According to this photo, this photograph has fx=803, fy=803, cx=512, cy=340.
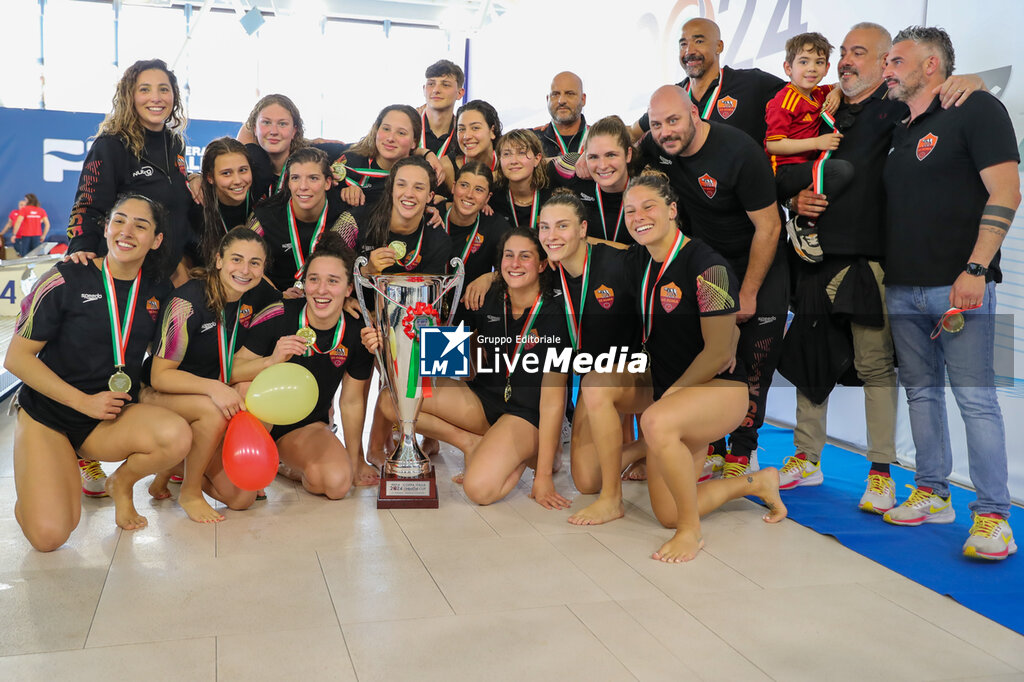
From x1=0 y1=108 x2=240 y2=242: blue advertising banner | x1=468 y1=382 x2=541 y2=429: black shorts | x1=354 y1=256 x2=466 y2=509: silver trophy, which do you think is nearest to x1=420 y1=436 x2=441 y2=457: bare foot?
x1=468 y1=382 x2=541 y2=429: black shorts

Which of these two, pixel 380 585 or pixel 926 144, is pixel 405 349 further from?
pixel 926 144

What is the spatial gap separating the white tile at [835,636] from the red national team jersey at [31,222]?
1264 cm

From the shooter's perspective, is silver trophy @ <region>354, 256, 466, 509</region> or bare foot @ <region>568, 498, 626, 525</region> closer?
bare foot @ <region>568, 498, 626, 525</region>

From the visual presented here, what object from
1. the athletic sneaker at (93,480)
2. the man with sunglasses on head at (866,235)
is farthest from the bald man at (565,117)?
the athletic sneaker at (93,480)

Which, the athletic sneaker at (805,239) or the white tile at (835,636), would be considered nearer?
the white tile at (835,636)

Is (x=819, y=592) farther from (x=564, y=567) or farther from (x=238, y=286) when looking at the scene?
(x=238, y=286)

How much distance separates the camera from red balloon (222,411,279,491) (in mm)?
2971

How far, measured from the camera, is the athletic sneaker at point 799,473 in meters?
3.77

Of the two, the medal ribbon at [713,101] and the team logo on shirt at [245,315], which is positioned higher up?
the medal ribbon at [713,101]

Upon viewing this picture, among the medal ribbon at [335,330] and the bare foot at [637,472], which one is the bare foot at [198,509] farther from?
the bare foot at [637,472]

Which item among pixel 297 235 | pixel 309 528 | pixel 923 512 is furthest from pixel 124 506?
pixel 923 512

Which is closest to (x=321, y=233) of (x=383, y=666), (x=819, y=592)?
(x=383, y=666)

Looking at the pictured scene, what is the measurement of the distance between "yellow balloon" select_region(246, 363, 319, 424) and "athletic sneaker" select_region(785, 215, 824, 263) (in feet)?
7.14

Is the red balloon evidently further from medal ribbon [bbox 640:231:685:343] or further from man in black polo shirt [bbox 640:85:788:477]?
man in black polo shirt [bbox 640:85:788:477]
